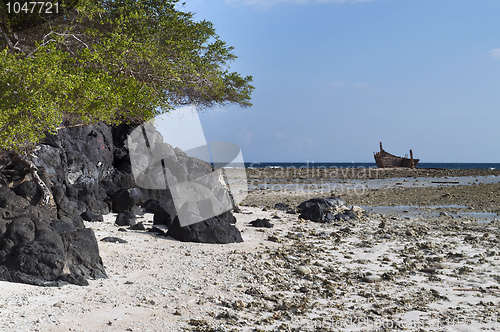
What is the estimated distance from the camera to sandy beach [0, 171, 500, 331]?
5.62 meters

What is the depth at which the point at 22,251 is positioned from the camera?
669cm

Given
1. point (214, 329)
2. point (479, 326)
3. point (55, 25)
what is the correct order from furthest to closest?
point (55, 25) → point (479, 326) → point (214, 329)

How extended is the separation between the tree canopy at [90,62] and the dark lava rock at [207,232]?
3.90 metres

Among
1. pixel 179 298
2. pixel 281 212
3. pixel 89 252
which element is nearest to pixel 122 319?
pixel 179 298

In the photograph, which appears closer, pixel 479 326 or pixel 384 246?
pixel 479 326

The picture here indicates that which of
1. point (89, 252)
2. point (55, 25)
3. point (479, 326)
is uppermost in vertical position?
point (55, 25)

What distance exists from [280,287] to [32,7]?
10653 millimetres

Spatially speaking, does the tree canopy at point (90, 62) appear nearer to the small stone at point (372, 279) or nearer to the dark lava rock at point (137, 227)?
the dark lava rock at point (137, 227)

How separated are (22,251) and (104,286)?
4.76 ft

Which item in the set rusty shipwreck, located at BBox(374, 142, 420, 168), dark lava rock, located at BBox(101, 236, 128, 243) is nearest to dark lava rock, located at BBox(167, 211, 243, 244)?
dark lava rock, located at BBox(101, 236, 128, 243)

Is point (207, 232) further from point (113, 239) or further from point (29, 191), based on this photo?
point (29, 191)

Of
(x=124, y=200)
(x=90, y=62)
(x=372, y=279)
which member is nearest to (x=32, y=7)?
(x=90, y=62)

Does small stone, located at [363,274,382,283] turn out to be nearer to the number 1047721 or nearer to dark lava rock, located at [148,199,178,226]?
dark lava rock, located at [148,199,178,226]

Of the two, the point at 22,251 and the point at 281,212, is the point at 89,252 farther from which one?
the point at 281,212
